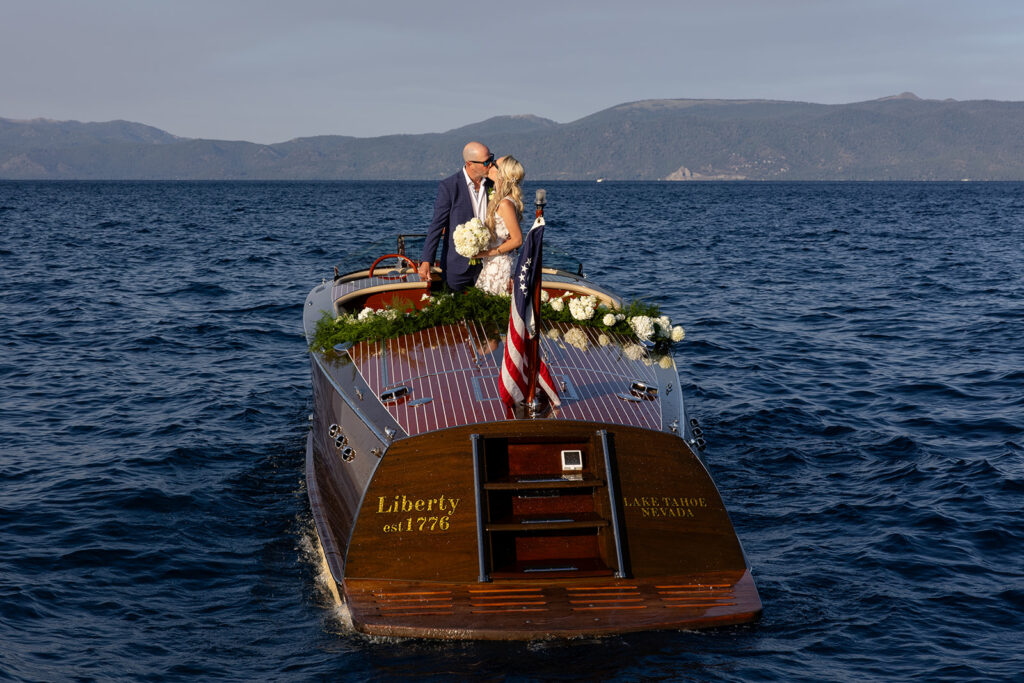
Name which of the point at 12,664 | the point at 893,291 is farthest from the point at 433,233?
the point at 893,291

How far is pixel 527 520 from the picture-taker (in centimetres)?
787

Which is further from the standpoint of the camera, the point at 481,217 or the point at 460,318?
the point at 481,217

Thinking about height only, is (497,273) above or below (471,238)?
below

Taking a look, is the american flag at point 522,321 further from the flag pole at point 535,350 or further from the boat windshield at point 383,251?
Answer: the boat windshield at point 383,251

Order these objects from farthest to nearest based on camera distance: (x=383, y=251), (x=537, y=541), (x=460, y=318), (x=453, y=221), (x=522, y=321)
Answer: (x=383, y=251), (x=453, y=221), (x=460, y=318), (x=537, y=541), (x=522, y=321)

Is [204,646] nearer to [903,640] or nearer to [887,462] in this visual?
[903,640]

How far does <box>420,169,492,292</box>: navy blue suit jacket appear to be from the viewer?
10586 millimetres

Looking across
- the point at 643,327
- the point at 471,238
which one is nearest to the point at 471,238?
the point at 471,238

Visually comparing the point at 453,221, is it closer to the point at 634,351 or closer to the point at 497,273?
the point at 497,273

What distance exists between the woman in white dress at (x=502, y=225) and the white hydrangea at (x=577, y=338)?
1.02 m

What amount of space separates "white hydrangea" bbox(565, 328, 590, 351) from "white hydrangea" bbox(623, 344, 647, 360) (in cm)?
47

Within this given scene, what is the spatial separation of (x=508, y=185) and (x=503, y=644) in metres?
4.92

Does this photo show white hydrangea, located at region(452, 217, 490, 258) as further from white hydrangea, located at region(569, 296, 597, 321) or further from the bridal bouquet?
white hydrangea, located at region(569, 296, 597, 321)

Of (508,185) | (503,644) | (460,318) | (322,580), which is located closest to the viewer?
(503,644)
